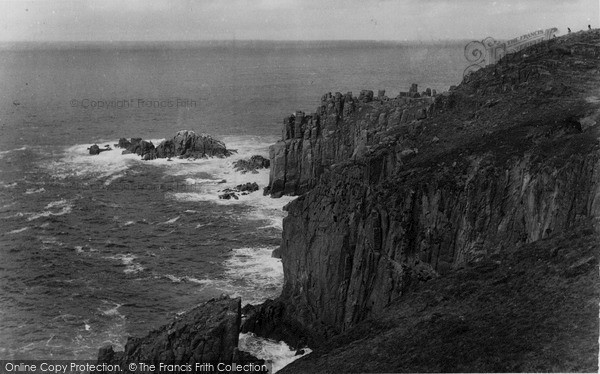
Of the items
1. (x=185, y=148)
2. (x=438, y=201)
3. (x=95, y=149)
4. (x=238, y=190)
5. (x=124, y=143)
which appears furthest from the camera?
(x=124, y=143)

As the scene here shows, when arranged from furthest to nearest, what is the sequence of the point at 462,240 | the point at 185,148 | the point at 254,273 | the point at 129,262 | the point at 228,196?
the point at 185,148 < the point at 228,196 < the point at 129,262 < the point at 254,273 < the point at 462,240

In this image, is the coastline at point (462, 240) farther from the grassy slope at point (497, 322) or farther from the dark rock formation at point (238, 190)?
the dark rock formation at point (238, 190)

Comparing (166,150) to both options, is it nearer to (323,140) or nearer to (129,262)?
(323,140)

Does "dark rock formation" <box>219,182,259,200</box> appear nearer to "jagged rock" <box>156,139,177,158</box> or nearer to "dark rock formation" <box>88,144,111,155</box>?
"jagged rock" <box>156,139,177,158</box>

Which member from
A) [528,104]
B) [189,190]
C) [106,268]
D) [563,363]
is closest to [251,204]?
[189,190]

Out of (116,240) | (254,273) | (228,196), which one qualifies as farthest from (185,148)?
(254,273)
